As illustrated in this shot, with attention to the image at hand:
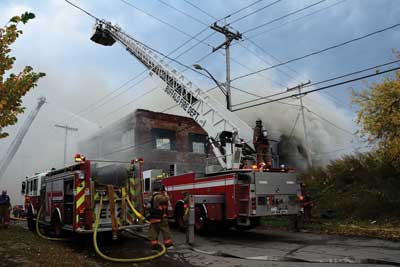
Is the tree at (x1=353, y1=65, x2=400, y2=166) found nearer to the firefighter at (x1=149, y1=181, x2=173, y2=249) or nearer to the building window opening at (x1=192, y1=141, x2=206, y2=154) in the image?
the firefighter at (x1=149, y1=181, x2=173, y2=249)

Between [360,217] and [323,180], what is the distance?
191 inches

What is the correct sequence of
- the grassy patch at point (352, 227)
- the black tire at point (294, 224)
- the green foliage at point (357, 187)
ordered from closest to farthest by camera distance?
the grassy patch at point (352, 227) → the black tire at point (294, 224) → the green foliage at point (357, 187)

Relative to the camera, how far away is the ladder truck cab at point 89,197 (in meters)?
9.10

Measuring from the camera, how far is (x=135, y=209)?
9859 millimetres

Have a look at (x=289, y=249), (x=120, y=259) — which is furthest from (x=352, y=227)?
(x=120, y=259)

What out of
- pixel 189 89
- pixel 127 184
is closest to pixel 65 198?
pixel 127 184

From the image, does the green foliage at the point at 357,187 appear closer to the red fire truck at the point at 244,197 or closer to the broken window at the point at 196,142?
the red fire truck at the point at 244,197

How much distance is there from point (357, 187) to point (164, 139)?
21.4m

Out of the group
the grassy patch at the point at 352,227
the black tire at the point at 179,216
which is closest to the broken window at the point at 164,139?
the grassy patch at the point at 352,227

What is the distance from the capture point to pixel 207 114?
1370 centimetres

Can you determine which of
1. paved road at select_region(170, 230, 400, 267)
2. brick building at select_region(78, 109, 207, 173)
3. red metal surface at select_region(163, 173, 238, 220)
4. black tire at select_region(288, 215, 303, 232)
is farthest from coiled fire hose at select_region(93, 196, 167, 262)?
brick building at select_region(78, 109, 207, 173)

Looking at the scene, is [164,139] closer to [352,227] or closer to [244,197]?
[352,227]

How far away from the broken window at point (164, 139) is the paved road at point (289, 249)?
22916mm

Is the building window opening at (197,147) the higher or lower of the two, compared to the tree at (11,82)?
higher
